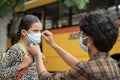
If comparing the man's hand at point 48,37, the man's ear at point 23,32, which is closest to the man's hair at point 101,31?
the man's hand at point 48,37

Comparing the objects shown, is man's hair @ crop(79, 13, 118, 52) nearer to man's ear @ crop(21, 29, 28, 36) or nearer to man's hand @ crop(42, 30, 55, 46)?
man's hand @ crop(42, 30, 55, 46)

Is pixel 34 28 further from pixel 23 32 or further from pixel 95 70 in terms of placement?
pixel 95 70

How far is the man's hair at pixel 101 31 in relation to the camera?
2.44m

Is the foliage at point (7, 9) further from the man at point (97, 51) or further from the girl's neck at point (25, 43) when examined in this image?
the man at point (97, 51)

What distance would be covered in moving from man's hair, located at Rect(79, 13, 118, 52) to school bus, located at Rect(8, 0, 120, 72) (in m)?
7.05

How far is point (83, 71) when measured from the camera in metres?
2.39

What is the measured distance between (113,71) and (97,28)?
289 mm

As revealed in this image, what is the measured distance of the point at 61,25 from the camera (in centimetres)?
1114

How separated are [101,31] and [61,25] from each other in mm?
8713

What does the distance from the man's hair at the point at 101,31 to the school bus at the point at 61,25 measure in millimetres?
7049

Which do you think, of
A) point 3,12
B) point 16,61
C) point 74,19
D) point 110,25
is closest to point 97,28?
point 110,25

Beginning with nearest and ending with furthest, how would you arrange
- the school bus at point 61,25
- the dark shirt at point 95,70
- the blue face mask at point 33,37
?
the dark shirt at point 95,70 → the blue face mask at point 33,37 → the school bus at point 61,25

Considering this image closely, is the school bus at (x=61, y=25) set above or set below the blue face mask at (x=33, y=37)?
below

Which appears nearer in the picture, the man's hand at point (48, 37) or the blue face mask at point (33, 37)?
the man's hand at point (48, 37)
